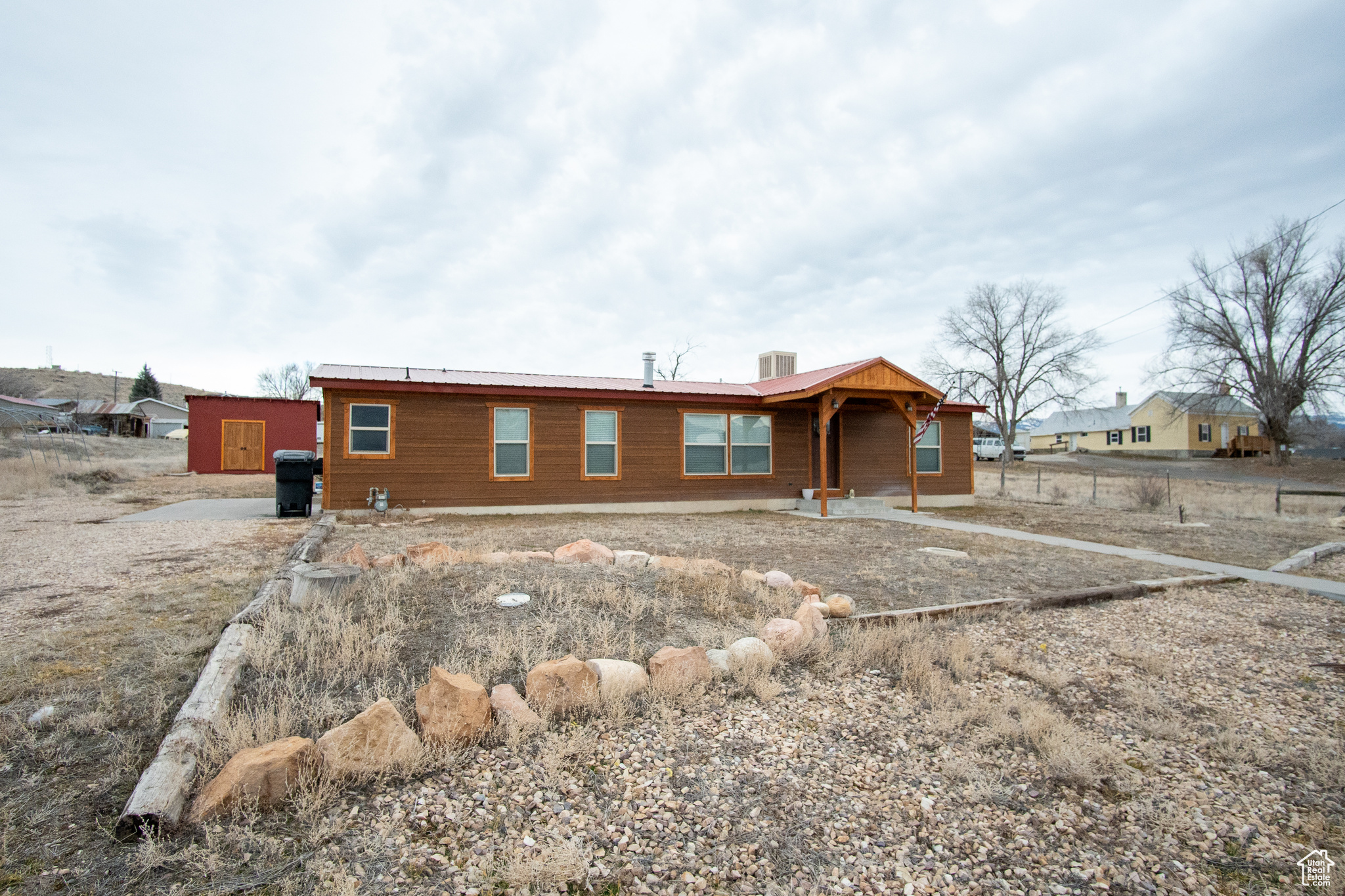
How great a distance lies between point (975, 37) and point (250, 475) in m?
23.7

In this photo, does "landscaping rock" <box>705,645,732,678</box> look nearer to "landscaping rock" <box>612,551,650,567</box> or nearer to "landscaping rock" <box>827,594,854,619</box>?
"landscaping rock" <box>827,594,854,619</box>

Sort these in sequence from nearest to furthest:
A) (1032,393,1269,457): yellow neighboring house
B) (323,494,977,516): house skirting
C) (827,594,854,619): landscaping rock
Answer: (827,594,854,619): landscaping rock
(323,494,977,516): house skirting
(1032,393,1269,457): yellow neighboring house

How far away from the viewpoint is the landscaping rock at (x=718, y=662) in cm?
374

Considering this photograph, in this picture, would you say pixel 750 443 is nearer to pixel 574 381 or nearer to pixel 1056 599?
pixel 574 381

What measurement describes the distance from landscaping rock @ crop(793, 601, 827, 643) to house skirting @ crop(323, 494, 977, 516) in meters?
8.42

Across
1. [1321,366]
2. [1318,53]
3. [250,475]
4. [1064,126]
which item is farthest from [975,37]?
[1321,366]

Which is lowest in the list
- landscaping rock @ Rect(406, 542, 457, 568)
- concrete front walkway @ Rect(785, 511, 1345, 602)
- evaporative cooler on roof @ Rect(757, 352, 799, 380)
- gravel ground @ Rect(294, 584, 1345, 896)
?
gravel ground @ Rect(294, 584, 1345, 896)

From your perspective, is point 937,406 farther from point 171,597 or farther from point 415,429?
point 171,597

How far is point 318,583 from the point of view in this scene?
478 centimetres

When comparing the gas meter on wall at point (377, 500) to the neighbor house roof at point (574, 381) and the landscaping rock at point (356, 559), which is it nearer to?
the neighbor house roof at point (574, 381)

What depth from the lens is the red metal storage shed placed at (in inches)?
834

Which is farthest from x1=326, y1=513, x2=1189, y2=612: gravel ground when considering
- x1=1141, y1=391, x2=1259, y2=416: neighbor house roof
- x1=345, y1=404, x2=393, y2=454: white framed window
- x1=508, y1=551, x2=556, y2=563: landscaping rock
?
x1=1141, y1=391, x2=1259, y2=416: neighbor house roof

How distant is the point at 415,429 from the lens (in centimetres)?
1151

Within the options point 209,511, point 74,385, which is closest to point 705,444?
point 209,511
